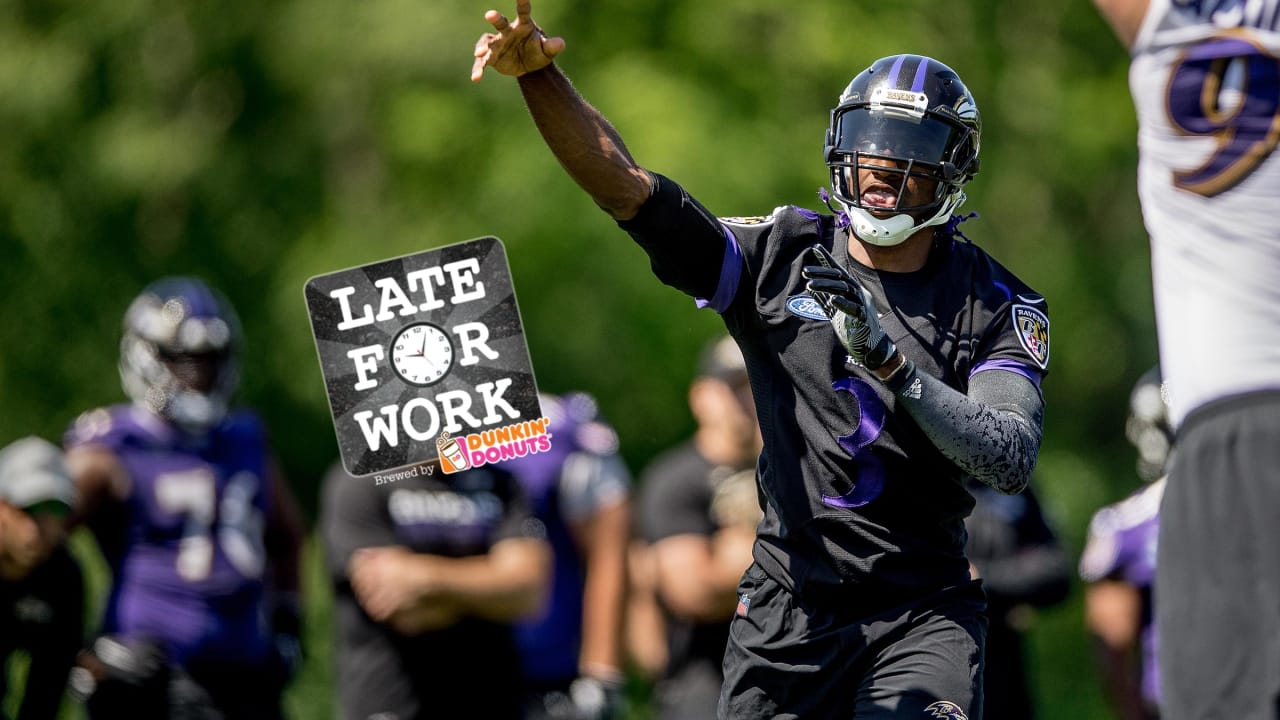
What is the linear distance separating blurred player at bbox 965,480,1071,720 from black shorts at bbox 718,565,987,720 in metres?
3.52

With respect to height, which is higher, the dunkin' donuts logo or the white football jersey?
the white football jersey

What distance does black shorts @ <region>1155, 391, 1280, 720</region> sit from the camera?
3.59 m

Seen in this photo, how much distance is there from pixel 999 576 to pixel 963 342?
385 cm

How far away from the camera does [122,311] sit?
17672 millimetres

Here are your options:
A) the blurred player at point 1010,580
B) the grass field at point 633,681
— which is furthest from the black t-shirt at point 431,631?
the blurred player at point 1010,580

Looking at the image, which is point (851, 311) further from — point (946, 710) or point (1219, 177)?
point (946, 710)

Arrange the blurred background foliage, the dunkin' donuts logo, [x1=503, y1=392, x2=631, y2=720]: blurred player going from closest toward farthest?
1. the dunkin' donuts logo
2. [x1=503, y1=392, x2=631, y2=720]: blurred player
3. the blurred background foliage

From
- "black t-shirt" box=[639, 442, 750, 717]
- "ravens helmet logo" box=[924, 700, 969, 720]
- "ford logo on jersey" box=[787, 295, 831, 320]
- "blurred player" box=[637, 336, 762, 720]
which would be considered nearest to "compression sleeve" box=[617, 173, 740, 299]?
"ford logo on jersey" box=[787, 295, 831, 320]

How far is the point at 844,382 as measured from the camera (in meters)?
4.54

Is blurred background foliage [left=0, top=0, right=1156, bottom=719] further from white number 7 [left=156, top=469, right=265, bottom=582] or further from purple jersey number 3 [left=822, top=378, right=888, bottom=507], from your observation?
purple jersey number 3 [left=822, top=378, right=888, bottom=507]

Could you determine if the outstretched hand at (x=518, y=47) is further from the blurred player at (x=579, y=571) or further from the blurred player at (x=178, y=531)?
the blurred player at (x=579, y=571)

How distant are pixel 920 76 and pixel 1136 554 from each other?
15.9 ft

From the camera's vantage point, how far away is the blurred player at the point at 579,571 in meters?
8.62

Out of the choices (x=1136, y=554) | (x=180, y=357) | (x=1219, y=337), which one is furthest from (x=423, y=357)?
(x=1136, y=554)
